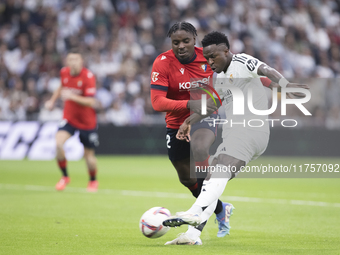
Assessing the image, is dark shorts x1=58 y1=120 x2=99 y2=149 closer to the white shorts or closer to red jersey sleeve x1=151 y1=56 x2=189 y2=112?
red jersey sleeve x1=151 y1=56 x2=189 y2=112

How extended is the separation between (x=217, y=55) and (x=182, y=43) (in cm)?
63

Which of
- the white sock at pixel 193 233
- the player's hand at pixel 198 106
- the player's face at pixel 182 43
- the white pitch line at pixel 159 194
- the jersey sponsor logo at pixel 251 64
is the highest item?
the player's face at pixel 182 43

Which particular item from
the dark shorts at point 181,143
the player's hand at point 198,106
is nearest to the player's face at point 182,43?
the player's hand at point 198,106

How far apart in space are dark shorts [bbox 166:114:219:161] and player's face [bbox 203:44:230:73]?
93 cm

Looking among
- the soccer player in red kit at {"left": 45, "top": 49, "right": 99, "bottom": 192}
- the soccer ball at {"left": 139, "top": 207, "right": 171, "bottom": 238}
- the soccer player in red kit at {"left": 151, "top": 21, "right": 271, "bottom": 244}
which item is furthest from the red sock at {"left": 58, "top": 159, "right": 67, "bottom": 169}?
the soccer ball at {"left": 139, "top": 207, "right": 171, "bottom": 238}

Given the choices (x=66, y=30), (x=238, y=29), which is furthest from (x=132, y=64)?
(x=238, y=29)

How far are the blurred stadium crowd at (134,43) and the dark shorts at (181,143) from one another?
12.3m

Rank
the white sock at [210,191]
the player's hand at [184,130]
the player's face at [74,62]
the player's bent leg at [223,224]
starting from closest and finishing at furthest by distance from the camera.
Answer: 1. the white sock at [210,191]
2. the player's hand at [184,130]
3. the player's bent leg at [223,224]
4. the player's face at [74,62]

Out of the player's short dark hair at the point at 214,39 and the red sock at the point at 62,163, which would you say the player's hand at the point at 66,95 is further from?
the player's short dark hair at the point at 214,39

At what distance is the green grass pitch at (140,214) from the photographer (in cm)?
535

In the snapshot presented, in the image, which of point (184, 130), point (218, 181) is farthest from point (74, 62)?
point (218, 181)

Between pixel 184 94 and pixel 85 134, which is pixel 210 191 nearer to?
pixel 184 94

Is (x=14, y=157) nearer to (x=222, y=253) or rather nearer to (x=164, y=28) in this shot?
(x=164, y=28)

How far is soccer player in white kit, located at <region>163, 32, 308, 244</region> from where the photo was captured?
17.2 ft
